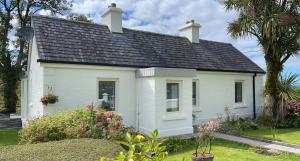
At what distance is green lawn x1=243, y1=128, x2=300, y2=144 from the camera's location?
1295 centimetres

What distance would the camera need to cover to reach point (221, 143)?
1209 cm

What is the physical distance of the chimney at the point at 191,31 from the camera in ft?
66.7

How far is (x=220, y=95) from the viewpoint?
18.5 m

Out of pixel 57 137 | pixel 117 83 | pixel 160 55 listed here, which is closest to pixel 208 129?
pixel 57 137

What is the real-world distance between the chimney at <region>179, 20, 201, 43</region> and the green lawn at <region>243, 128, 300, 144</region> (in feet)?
26.7

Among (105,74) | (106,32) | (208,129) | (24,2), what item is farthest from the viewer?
(24,2)

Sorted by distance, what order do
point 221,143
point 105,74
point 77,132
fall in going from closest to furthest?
point 77,132
point 221,143
point 105,74

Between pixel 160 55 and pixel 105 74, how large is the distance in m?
4.19

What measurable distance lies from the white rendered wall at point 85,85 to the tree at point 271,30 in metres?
8.42

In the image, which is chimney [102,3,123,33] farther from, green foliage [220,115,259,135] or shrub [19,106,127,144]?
green foliage [220,115,259,135]

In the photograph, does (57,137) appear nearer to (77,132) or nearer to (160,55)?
(77,132)

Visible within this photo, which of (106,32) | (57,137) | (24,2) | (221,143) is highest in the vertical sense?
(24,2)

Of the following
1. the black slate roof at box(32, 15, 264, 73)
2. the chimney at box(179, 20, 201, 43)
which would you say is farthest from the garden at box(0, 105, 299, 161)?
the chimney at box(179, 20, 201, 43)

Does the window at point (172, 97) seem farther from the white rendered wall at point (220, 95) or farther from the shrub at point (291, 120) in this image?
the shrub at point (291, 120)
